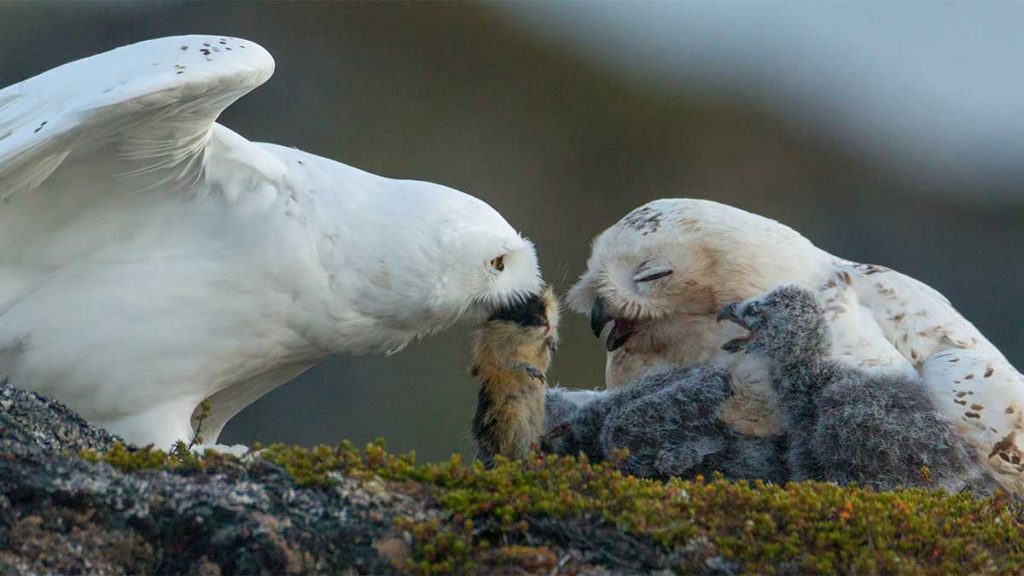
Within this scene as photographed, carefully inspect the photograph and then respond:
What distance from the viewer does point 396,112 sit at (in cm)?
2495

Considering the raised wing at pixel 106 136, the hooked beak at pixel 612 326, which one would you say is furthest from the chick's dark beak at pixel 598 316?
the raised wing at pixel 106 136

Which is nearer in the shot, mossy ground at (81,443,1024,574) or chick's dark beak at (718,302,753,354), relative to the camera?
mossy ground at (81,443,1024,574)

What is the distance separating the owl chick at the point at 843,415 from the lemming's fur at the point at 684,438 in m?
0.18

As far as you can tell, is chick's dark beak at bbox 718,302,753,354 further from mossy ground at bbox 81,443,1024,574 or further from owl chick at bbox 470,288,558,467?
mossy ground at bbox 81,443,1024,574

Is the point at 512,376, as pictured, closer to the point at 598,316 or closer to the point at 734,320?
the point at 598,316

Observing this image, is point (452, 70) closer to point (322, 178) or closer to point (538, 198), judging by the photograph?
point (538, 198)

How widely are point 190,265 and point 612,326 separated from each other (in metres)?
2.33

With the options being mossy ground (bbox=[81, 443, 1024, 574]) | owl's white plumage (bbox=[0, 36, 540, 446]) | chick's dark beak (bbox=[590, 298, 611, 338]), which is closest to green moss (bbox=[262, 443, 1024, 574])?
mossy ground (bbox=[81, 443, 1024, 574])

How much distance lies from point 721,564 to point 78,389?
3.33 m

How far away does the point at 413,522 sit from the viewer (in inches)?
181

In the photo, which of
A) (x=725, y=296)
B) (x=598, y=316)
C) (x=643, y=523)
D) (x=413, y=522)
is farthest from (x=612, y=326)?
(x=413, y=522)

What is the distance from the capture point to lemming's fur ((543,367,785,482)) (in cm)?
668

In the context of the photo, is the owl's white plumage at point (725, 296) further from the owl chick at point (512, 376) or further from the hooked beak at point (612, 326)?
the owl chick at point (512, 376)

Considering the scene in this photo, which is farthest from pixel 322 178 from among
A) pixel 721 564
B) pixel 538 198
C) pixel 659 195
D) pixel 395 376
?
pixel 659 195
